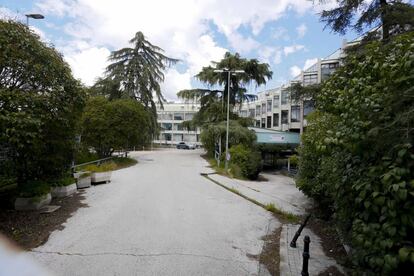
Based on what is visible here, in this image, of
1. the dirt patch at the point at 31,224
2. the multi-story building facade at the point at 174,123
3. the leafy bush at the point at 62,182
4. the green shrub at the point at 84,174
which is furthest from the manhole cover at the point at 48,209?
the multi-story building facade at the point at 174,123

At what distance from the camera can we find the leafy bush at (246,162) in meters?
20.6

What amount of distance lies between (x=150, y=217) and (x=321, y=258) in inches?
170

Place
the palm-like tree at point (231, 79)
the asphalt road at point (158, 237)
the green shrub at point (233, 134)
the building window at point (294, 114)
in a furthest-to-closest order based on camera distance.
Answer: the building window at point (294, 114) < the palm-like tree at point (231, 79) < the green shrub at point (233, 134) < the asphalt road at point (158, 237)

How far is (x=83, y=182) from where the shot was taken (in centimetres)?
1154

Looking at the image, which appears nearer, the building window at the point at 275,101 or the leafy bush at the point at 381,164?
the leafy bush at the point at 381,164

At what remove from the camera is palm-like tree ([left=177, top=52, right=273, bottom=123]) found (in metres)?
28.4

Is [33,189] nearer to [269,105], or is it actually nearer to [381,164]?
[381,164]

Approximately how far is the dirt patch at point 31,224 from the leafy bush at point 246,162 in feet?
45.0

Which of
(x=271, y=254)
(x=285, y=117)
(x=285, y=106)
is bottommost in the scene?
(x=271, y=254)

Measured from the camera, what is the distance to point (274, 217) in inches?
347

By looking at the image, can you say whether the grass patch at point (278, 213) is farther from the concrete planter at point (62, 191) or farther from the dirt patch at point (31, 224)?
the concrete planter at point (62, 191)

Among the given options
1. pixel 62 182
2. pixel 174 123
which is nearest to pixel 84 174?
pixel 62 182

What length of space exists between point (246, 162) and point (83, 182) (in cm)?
1200

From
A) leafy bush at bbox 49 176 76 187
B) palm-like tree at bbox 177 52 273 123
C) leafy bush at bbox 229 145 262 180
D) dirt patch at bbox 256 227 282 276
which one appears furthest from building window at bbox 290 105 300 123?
dirt patch at bbox 256 227 282 276
